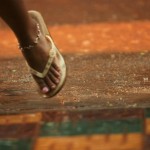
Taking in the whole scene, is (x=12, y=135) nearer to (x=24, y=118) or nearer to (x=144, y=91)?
(x=24, y=118)

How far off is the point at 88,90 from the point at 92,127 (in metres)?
0.23

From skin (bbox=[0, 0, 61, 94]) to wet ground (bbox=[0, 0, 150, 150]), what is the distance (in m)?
0.14

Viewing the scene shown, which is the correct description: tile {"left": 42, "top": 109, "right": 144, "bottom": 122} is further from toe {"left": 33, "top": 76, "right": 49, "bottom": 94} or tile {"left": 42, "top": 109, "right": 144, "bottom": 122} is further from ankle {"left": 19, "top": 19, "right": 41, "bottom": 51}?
ankle {"left": 19, "top": 19, "right": 41, "bottom": 51}

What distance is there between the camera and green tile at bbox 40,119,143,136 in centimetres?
128

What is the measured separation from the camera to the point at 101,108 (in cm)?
140

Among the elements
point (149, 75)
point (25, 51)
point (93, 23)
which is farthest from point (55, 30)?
point (25, 51)

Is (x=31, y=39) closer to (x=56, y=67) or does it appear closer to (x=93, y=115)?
(x=56, y=67)

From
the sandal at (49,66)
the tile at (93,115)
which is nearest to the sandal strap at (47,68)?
the sandal at (49,66)

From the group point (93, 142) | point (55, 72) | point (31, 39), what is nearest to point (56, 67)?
point (55, 72)

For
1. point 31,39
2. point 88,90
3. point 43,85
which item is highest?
point 31,39

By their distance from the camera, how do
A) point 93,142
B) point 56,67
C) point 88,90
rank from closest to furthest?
point 93,142
point 56,67
point 88,90

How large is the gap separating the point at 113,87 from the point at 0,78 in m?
0.45

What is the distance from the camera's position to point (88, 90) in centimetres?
152

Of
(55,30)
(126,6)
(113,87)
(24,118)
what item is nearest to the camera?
(24,118)
